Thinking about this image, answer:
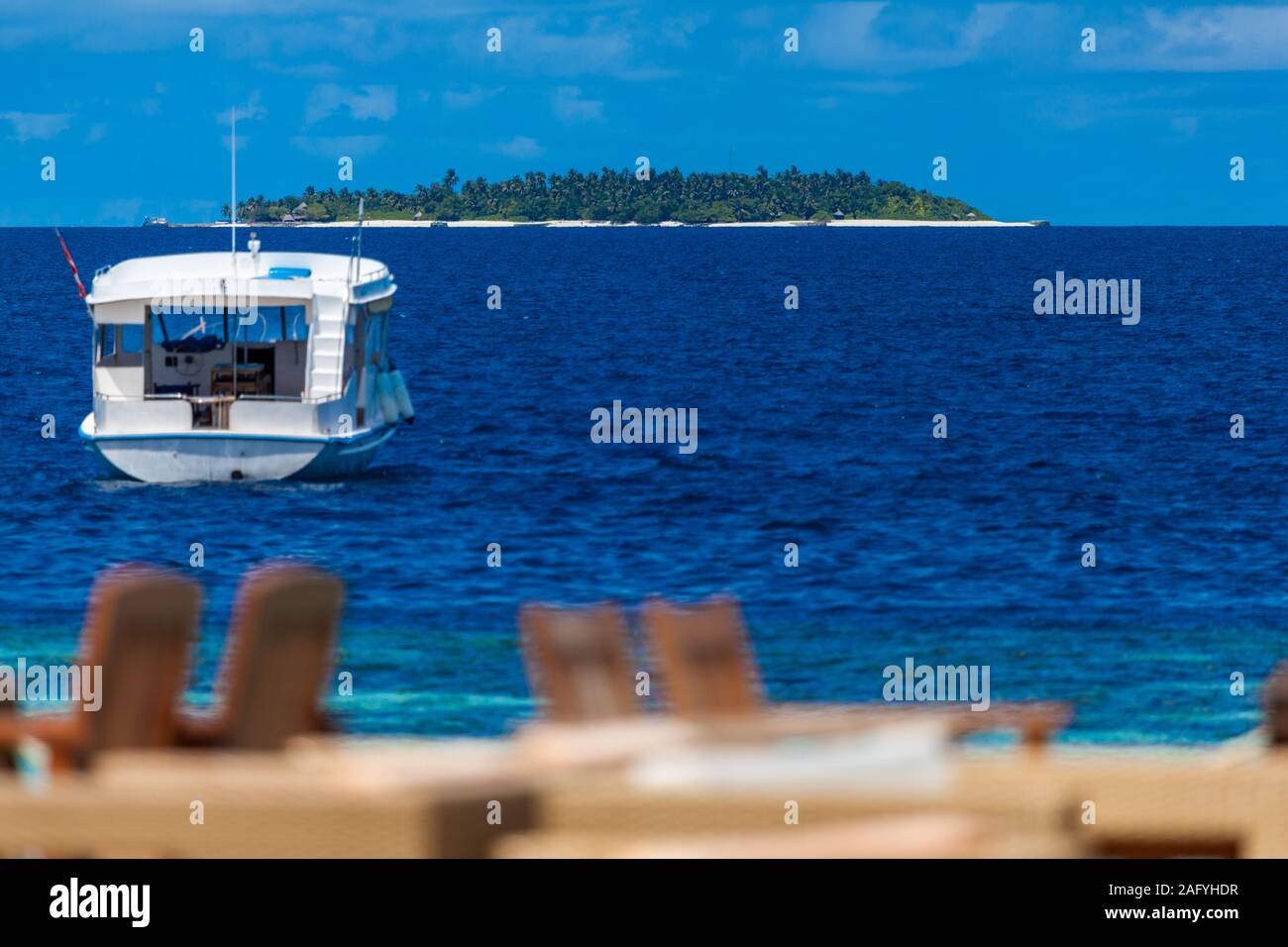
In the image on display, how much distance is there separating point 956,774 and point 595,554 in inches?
778

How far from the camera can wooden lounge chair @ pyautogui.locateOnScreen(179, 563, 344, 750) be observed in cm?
605

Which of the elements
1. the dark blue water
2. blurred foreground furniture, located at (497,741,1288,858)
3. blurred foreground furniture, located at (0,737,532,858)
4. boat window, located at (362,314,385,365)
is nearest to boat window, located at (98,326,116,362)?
the dark blue water

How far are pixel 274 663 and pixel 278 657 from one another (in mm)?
22

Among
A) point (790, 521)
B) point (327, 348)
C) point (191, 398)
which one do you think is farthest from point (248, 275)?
point (790, 521)

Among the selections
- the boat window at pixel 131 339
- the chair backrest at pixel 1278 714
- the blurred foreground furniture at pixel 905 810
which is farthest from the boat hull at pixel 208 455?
the blurred foreground furniture at pixel 905 810

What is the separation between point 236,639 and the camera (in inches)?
241

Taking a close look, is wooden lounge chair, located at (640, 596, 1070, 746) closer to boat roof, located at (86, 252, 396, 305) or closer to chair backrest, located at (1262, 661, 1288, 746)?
chair backrest, located at (1262, 661, 1288, 746)

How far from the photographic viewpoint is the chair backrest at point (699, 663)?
673 cm

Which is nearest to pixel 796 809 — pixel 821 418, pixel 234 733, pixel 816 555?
pixel 234 733

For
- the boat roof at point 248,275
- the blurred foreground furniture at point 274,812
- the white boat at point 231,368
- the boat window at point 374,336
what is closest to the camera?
the blurred foreground furniture at point 274,812

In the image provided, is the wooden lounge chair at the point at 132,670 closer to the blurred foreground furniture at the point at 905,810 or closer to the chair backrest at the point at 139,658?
the chair backrest at the point at 139,658

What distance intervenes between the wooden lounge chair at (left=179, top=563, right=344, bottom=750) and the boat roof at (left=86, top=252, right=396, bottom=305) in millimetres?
22420

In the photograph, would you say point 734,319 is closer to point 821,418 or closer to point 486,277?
A: point 821,418

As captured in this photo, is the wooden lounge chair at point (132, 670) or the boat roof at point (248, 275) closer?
the wooden lounge chair at point (132, 670)
